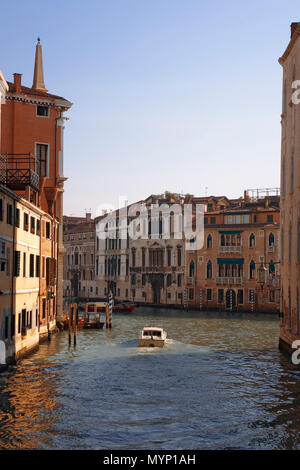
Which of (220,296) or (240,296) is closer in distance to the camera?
(240,296)

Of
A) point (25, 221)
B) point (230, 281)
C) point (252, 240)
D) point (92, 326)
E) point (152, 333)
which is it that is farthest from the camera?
point (230, 281)

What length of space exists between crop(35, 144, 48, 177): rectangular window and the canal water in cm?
1152

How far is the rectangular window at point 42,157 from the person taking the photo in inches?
1608

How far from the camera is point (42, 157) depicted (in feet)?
134

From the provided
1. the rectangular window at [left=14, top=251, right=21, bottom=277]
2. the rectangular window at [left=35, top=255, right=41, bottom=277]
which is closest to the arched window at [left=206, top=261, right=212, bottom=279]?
the rectangular window at [left=35, top=255, right=41, bottom=277]

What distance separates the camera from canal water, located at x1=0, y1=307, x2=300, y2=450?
16.1 m

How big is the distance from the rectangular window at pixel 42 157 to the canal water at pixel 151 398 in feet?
37.8

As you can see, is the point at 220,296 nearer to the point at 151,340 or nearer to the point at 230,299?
the point at 230,299

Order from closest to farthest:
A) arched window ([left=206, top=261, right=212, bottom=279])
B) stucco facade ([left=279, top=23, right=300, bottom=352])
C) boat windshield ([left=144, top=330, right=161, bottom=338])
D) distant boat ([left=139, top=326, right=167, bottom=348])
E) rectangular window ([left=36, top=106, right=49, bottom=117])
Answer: stucco facade ([left=279, top=23, right=300, bottom=352]) < distant boat ([left=139, top=326, right=167, bottom=348]) < boat windshield ([left=144, top=330, right=161, bottom=338]) < rectangular window ([left=36, top=106, right=49, bottom=117]) < arched window ([left=206, top=261, right=212, bottom=279])

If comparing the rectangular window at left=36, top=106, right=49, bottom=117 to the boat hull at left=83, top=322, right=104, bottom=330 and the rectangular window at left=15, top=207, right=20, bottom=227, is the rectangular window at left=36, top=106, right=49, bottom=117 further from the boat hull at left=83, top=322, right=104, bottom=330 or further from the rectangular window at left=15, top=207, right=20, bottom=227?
the rectangular window at left=15, top=207, right=20, bottom=227

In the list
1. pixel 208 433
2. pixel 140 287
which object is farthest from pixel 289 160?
pixel 140 287

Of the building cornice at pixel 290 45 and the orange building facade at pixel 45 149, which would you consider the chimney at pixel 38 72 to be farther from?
the building cornice at pixel 290 45

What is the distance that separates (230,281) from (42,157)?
31.8 meters

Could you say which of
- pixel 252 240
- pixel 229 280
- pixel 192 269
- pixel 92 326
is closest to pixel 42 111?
pixel 92 326
